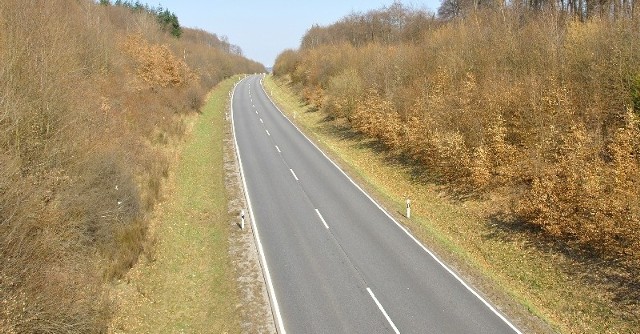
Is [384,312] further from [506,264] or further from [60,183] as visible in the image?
[60,183]

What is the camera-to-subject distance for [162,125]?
35719 millimetres

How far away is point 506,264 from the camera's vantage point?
15992mm

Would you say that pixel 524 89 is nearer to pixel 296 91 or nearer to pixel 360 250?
pixel 360 250

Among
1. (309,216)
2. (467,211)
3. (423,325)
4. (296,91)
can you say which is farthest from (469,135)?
(296,91)

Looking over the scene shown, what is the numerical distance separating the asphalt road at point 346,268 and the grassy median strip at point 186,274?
60.9 inches

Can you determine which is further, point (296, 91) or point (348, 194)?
point (296, 91)

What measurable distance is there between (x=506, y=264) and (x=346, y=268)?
578 centimetres

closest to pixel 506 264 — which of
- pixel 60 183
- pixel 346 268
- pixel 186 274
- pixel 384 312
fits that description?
pixel 346 268

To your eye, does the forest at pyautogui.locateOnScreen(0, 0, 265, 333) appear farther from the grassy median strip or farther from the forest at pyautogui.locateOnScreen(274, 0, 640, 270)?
the forest at pyautogui.locateOnScreen(274, 0, 640, 270)

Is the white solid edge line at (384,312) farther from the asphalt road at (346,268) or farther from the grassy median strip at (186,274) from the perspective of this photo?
the grassy median strip at (186,274)

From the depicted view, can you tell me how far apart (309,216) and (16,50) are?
12512mm

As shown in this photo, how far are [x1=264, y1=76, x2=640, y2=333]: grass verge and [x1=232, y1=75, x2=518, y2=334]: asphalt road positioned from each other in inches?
31.3

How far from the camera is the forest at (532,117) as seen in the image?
1633 centimetres

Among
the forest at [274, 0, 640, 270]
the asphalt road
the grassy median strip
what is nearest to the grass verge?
the asphalt road
